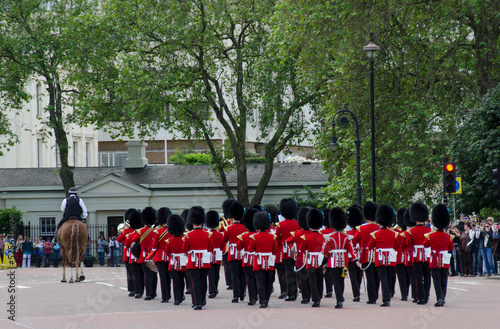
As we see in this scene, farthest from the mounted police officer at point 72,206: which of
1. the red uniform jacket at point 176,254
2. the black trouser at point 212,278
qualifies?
the red uniform jacket at point 176,254

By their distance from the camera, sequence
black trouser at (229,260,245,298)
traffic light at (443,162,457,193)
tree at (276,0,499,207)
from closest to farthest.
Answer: black trouser at (229,260,245,298)
traffic light at (443,162,457,193)
tree at (276,0,499,207)

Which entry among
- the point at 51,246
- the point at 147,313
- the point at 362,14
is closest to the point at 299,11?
the point at 362,14

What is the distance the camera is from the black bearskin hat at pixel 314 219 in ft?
48.4

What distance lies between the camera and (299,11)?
1114 inches

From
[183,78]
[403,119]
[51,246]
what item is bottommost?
[51,246]

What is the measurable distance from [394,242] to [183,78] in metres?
21.2

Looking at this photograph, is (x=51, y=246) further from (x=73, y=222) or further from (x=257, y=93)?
(x=73, y=222)

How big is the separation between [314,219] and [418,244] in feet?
6.05

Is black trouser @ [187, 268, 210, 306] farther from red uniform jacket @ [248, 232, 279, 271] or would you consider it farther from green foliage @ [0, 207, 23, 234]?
green foliage @ [0, 207, 23, 234]

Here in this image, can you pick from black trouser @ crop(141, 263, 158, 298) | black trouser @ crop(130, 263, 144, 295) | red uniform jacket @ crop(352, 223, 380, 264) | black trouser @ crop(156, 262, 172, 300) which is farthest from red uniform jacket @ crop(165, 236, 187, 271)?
red uniform jacket @ crop(352, 223, 380, 264)

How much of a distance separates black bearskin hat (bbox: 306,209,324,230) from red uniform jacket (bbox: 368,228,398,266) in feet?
3.11

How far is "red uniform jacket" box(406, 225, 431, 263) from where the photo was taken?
14.6m

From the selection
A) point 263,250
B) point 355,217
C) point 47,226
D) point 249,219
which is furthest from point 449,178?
point 47,226

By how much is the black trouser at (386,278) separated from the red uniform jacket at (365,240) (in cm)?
26
